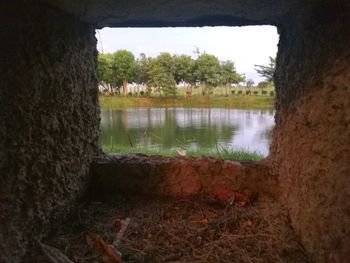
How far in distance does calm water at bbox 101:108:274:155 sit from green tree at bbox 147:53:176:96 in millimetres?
619

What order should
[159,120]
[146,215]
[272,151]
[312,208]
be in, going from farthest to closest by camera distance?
[159,120] → [272,151] → [146,215] → [312,208]

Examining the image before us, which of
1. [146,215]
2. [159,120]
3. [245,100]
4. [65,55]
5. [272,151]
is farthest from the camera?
[159,120]

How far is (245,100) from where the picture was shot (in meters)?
4.15

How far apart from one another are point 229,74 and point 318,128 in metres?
2.77

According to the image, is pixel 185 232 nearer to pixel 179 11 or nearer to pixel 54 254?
pixel 54 254

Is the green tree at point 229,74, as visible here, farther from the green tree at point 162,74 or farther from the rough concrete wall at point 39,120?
the rough concrete wall at point 39,120

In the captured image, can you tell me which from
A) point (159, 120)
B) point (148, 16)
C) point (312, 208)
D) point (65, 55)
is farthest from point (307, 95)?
point (159, 120)

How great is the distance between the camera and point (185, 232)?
4.37 ft

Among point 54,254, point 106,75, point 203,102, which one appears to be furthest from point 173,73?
point 54,254

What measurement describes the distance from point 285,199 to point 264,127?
9.33 feet

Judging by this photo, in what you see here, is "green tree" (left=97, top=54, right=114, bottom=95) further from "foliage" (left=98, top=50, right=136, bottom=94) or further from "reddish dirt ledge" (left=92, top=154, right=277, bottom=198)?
"reddish dirt ledge" (left=92, top=154, right=277, bottom=198)

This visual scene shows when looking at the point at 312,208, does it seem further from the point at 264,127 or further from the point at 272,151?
the point at 264,127

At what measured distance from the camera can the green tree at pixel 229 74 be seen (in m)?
3.70

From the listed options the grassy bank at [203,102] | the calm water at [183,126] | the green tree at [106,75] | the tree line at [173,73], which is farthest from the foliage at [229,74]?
the green tree at [106,75]
